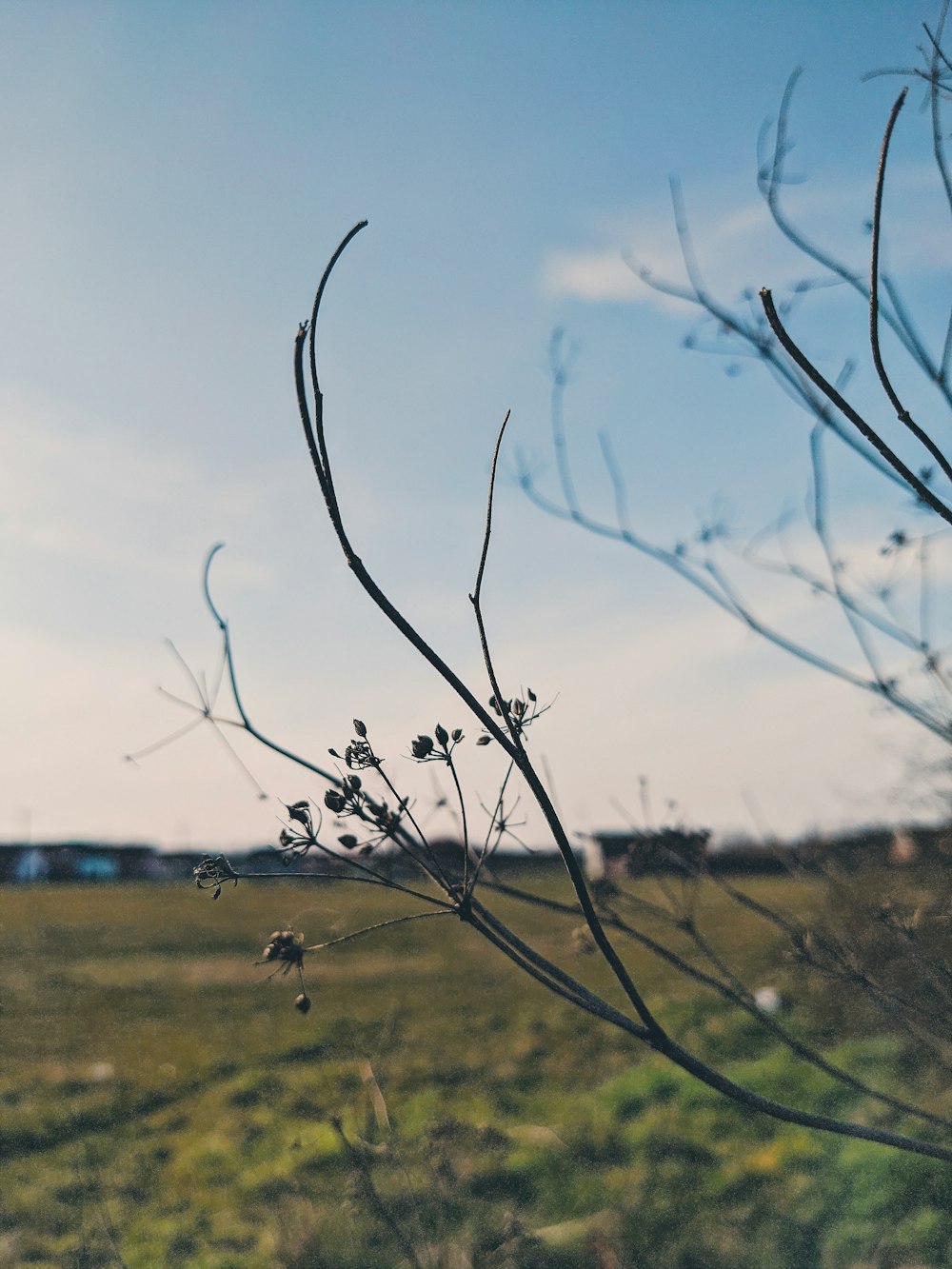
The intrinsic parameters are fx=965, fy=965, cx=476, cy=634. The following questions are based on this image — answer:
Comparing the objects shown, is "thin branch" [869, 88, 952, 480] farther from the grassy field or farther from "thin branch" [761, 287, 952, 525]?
the grassy field

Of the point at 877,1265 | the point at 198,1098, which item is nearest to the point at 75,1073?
the point at 198,1098

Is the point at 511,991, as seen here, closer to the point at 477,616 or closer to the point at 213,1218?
the point at 213,1218

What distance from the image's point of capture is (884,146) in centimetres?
134

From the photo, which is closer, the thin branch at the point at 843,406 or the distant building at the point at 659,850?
the thin branch at the point at 843,406

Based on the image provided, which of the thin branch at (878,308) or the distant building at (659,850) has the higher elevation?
the thin branch at (878,308)

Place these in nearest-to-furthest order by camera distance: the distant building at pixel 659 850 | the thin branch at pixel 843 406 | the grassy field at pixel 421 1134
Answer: the thin branch at pixel 843 406 → the distant building at pixel 659 850 → the grassy field at pixel 421 1134

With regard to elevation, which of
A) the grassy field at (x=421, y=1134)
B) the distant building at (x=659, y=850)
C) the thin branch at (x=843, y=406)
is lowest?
the grassy field at (x=421, y=1134)

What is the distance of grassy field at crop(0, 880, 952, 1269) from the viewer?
201 inches

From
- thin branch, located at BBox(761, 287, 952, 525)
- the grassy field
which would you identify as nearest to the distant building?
the grassy field

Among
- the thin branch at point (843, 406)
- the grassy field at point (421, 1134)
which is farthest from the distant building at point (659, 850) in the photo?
the thin branch at point (843, 406)

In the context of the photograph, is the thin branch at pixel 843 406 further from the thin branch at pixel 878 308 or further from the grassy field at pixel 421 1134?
the grassy field at pixel 421 1134

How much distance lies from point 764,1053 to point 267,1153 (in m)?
4.47

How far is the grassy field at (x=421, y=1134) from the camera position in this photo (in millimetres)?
5117

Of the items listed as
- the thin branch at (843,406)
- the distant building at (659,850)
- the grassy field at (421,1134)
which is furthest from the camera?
the grassy field at (421,1134)
